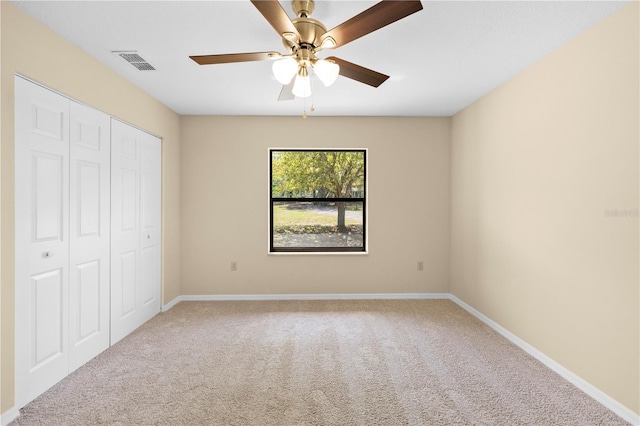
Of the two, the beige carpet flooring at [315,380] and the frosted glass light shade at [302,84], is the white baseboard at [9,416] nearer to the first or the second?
the beige carpet flooring at [315,380]

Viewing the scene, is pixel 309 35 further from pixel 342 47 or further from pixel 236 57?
pixel 342 47

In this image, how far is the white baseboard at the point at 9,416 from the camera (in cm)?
190

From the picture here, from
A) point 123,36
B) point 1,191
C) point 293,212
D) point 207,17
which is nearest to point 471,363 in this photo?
point 293,212

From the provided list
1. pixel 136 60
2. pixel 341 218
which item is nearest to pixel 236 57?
pixel 136 60

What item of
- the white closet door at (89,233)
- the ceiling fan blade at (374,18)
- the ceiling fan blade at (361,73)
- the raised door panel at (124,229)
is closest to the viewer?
the ceiling fan blade at (374,18)

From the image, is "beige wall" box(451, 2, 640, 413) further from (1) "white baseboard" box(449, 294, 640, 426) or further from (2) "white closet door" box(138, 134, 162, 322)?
(2) "white closet door" box(138, 134, 162, 322)

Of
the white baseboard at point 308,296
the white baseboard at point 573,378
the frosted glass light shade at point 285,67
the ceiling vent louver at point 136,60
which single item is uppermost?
the ceiling vent louver at point 136,60

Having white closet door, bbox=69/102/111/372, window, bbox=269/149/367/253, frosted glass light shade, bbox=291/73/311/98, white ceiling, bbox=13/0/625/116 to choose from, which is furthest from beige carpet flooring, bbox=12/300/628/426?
white ceiling, bbox=13/0/625/116

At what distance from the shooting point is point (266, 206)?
4441 mm

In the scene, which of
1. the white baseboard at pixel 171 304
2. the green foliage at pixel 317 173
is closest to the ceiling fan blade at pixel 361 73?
the green foliage at pixel 317 173

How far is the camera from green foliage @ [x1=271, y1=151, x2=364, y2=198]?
455 cm

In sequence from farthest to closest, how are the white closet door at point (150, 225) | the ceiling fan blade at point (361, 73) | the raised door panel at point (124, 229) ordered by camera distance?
the white closet door at point (150, 225) → the raised door panel at point (124, 229) → the ceiling fan blade at point (361, 73)

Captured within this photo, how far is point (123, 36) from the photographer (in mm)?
2357

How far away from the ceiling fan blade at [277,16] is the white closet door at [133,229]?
83.5 inches
